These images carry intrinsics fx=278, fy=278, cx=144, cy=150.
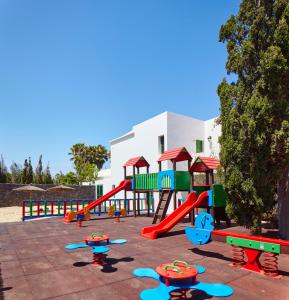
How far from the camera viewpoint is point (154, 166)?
21.8 m

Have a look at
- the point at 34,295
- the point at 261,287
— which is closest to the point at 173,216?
the point at 261,287

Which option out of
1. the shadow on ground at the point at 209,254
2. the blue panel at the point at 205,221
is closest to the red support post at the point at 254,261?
the shadow on ground at the point at 209,254

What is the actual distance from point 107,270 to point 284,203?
24.0ft

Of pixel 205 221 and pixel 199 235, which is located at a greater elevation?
pixel 205 221

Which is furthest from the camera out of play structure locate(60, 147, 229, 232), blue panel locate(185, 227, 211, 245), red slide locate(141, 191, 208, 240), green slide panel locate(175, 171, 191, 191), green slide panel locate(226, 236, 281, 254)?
green slide panel locate(175, 171, 191, 191)

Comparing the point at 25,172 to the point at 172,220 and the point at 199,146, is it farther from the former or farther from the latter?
the point at 172,220

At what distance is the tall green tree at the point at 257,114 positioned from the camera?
8922mm

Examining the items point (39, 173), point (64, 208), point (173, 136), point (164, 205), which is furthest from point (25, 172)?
point (164, 205)

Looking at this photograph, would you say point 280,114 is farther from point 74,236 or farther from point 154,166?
point 154,166

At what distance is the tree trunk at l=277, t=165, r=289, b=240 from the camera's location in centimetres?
1011

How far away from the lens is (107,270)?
22.0 feet

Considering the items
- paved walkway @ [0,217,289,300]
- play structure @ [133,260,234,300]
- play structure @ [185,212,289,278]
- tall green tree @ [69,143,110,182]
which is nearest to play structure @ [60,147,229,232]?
paved walkway @ [0,217,289,300]

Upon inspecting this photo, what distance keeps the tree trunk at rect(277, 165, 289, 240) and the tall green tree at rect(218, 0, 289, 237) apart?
80 mm

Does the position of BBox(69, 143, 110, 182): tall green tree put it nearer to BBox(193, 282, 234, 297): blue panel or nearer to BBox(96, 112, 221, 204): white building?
BBox(96, 112, 221, 204): white building
